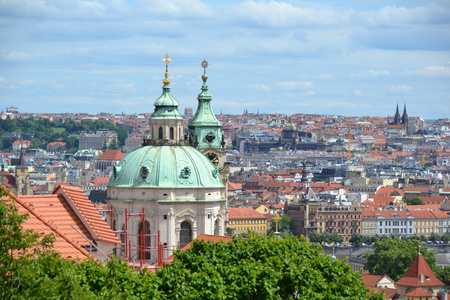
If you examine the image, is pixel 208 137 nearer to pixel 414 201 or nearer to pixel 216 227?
pixel 216 227

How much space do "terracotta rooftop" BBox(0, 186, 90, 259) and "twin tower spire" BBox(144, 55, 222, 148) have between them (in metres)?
22.1

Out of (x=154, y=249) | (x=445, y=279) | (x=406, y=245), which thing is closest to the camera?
(x=154, y=249)

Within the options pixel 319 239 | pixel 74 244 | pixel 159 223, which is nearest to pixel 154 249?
pixel 159 223

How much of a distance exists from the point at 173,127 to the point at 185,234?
15.6ft

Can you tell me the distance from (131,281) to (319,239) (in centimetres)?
9923

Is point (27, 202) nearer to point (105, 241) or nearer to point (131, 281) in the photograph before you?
point (105, 241)

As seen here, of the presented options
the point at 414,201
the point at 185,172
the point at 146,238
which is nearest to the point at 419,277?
the point at 185,172

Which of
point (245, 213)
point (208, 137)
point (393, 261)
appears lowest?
point (245, 213)

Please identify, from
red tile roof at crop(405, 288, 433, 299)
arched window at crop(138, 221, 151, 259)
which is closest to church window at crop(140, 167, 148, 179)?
arched window at crop(138, 221, 151, 259)

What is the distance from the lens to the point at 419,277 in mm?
71312

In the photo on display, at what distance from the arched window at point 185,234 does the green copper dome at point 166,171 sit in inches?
54.4

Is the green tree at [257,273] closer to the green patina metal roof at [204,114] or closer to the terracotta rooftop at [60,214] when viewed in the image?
the terracotta rooftop at [60,214]

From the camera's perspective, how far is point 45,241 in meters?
23.3

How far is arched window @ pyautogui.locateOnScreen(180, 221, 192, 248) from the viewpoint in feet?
159
